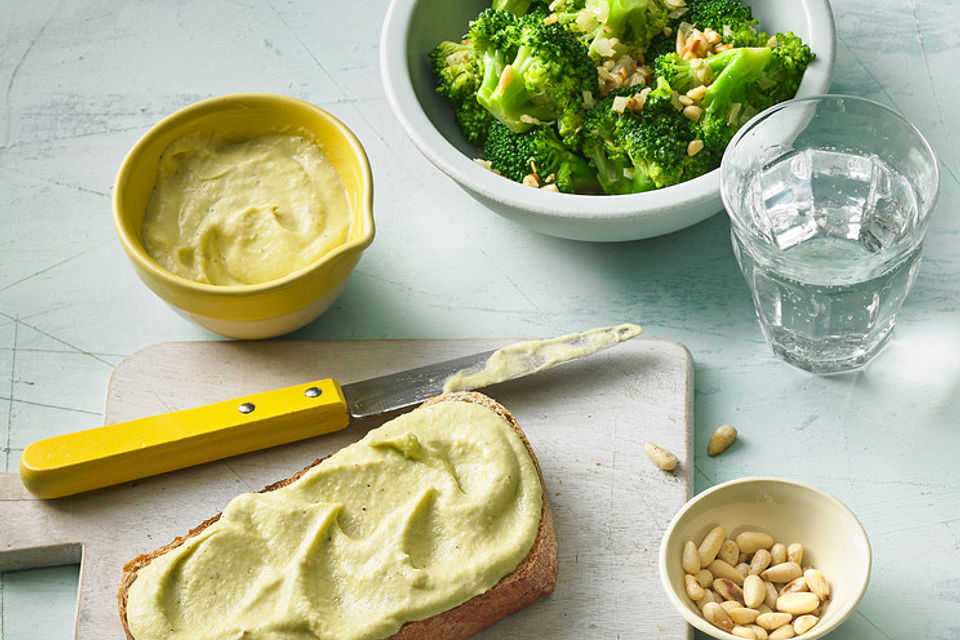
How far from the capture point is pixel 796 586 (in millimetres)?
2754

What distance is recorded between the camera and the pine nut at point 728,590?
278 centimetres

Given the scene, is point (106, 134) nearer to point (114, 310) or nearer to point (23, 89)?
point (23, 89)

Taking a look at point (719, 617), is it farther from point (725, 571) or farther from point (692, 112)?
point (692, 112)

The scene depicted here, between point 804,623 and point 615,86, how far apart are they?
1419 mm

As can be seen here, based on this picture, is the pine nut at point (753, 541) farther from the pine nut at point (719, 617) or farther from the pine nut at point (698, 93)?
the pine nut at point (698, 93)

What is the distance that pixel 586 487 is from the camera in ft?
9.86

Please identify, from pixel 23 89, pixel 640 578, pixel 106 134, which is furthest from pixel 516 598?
pixel 23 89

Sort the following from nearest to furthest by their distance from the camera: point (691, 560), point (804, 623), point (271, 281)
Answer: point (804, 623) < point (691, 560) < point (271, 281)

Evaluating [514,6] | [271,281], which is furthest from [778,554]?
[514,6]

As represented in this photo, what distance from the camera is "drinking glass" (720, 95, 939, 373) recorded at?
9.78 feet

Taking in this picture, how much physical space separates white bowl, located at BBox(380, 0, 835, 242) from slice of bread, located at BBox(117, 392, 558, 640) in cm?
52

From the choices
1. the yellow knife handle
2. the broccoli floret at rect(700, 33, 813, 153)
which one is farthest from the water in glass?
the yellow knife handle

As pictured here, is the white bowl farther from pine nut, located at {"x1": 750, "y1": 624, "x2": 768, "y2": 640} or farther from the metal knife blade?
pine nut, located at {"x1": 750, "y1": 624, "x2": 768, "y2": 640}

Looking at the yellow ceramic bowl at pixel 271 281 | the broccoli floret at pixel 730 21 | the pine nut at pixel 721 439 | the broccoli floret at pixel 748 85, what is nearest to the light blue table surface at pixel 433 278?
the pine nut at pixel 721 439
